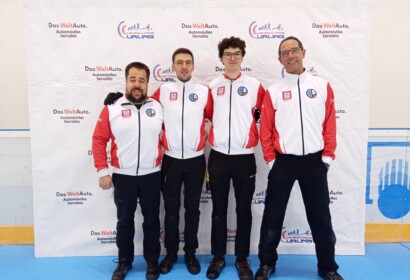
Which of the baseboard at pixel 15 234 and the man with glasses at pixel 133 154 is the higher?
the man with glasses at pixel 133 154

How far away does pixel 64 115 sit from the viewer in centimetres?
304

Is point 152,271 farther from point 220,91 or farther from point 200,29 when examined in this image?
point 200,29

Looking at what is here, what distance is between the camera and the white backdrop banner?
118 inches

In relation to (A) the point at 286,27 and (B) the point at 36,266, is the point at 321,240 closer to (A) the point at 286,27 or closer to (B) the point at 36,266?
(A) the point at 286,27

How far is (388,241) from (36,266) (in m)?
3.37

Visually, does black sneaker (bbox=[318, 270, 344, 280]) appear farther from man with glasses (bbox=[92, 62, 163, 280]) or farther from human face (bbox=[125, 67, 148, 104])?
human face (bbox=[125, 67, 148, 104])

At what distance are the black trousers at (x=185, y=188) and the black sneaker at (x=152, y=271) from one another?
Result: 231 millimetres

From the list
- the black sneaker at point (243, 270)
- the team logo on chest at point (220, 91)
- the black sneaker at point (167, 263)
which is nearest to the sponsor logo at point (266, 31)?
the team logo on chest at point (220, 91)

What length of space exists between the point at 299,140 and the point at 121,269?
5.73ft

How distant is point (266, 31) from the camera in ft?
9.91

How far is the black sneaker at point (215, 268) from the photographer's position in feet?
8.82

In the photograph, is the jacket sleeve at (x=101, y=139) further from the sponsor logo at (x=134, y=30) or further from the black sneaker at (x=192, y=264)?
the black sneaker at (x=192, y=264)

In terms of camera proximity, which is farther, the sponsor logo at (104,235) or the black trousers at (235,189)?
the sponsor logo at (104,235)

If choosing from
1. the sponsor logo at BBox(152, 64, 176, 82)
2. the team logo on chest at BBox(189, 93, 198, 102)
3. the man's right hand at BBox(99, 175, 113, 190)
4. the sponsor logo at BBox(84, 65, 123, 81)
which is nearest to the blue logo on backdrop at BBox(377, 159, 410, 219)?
the team logo on chest at BBox(189, 93, 198, 102)
